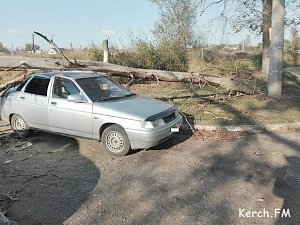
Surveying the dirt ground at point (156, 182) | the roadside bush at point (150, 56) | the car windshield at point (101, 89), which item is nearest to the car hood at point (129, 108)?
the car windshield at point (101, 89)

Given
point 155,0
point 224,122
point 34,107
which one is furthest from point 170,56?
point 34,107

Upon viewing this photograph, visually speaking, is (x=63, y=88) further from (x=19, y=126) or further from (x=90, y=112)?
(x=19, y=126)

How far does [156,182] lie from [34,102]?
12.1ft

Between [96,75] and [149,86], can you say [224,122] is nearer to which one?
[96,75]

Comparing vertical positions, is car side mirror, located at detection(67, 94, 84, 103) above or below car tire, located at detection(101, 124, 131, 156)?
above

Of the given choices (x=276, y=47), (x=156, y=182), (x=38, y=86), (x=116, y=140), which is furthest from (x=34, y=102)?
(x=276, y=47)

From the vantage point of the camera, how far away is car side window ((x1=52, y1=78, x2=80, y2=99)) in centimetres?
681

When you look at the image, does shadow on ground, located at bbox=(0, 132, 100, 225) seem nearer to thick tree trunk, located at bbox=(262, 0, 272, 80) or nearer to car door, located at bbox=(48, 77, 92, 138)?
car door, located at bbox=(48, 77, 92, 138)

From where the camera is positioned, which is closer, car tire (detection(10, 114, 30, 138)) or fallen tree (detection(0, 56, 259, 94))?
car tire (detection(10, 114, 30, 138))

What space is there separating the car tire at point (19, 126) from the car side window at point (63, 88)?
1230mm

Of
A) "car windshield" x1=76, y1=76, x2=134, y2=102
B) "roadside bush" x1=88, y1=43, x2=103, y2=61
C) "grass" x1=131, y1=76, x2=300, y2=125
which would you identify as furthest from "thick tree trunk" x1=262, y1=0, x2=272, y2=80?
"car windshield" x1=76, y1=76, x2=134, y2=102

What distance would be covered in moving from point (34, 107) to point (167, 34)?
1806 centimetres

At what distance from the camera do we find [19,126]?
7660mm

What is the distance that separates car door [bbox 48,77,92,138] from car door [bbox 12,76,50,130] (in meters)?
0.22
